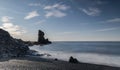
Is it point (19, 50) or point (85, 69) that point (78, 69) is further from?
point (19, 50)

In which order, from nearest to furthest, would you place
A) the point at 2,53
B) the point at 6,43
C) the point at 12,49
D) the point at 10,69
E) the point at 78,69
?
the point at 10,69 → the point at 78,69 → the point at 2,53 → the point at 12,49 → the point at 6,43

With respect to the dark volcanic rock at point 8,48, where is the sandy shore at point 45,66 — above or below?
below

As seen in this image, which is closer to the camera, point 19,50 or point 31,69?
point 31,69

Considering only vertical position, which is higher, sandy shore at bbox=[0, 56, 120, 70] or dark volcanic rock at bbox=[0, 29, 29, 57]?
dark volcanic rock at bbox=[0, 29, 29, 57]

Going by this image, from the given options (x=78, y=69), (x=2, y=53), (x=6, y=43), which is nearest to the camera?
(x=78, y=69)

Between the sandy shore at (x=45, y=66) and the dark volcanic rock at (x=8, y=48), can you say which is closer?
the sandy shore at (x=45, y=66)

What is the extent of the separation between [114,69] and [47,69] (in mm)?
17548

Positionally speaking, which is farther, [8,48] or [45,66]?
[8,48]

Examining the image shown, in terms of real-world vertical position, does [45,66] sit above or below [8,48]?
below

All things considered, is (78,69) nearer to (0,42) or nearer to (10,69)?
(10,69)

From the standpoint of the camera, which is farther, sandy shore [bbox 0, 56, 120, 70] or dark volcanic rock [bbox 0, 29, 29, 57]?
dark volcanic rock [bbox 0, 29, 29, 57]

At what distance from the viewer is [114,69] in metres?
43.2

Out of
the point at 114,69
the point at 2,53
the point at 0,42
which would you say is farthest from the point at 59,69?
the point at 0,42

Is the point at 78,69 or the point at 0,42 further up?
the point at 0,42
